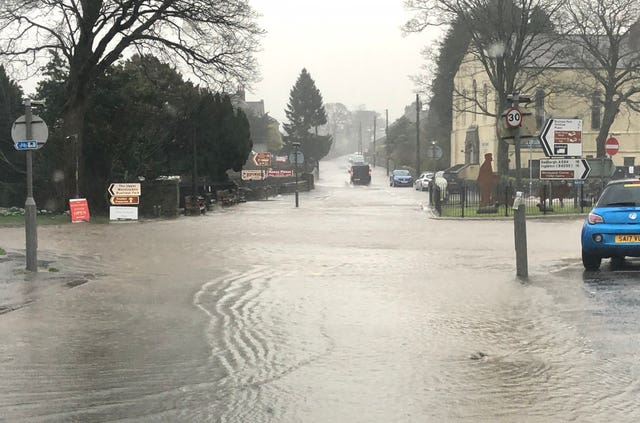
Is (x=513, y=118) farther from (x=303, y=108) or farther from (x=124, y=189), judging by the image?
(x=303, y=108)

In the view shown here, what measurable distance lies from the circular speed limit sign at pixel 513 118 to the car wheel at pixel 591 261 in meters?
2.58

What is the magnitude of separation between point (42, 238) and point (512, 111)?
13.7 m

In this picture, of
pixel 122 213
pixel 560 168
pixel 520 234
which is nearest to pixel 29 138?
pixel 520 234

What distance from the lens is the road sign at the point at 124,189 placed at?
93.8 ft

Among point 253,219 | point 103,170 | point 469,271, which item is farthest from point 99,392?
point 103,170

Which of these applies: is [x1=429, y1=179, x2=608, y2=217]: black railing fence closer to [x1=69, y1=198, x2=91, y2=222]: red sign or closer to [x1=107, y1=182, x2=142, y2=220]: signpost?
[x1=107, y1=182, x2=142, y2=220]: signpost

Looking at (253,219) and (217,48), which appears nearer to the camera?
(253,219)

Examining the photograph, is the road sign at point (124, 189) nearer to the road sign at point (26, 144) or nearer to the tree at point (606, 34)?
the road sign at point (26, 144)

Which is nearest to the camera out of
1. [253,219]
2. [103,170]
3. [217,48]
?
[253,219]

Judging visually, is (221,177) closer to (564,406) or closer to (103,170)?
(103,170)

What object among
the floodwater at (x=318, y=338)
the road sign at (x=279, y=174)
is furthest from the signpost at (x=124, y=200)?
the road sign at (x=279, y=174)

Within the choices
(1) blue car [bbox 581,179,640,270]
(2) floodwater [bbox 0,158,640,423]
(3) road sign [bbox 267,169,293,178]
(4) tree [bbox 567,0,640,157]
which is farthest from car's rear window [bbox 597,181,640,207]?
(3) road sign [bbox 267,169,293,178]

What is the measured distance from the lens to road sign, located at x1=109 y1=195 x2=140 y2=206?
28484 millimetres

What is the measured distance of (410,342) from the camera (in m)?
7.89
